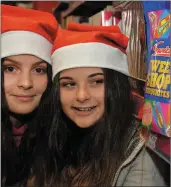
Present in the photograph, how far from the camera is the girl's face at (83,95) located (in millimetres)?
625

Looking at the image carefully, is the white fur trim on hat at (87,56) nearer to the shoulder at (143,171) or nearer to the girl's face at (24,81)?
the girl's face at (24,81)

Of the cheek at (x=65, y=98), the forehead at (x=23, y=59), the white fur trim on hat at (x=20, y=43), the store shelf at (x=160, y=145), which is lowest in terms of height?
the store shelf at (x=160, y=145)

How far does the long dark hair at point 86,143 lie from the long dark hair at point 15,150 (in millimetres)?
22

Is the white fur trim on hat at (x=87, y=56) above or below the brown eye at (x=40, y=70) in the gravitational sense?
above

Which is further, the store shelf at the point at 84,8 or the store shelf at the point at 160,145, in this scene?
the store shelf at the point at 84,8

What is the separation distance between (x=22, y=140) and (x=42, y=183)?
12 centimetres

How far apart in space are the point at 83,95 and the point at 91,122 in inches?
3.0

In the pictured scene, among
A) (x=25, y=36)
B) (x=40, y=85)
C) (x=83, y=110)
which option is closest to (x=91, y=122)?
(x=83, y=110)

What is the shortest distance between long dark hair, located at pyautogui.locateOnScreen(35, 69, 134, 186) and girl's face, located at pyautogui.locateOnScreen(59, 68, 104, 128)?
0.01 meters

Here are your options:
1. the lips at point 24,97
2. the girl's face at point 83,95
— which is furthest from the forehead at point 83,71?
the lips at point 24,97

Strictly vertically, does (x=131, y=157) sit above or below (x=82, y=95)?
below

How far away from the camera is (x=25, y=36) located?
0.64 meters

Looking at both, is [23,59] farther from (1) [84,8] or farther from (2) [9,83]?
(1) [84,8]

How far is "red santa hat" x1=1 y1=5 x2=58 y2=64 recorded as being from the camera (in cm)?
63
